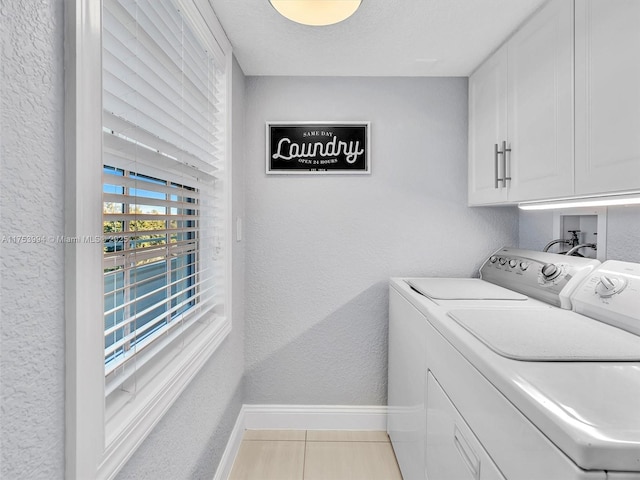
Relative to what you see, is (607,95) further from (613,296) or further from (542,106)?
(613,296)

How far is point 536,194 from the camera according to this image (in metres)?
1.55

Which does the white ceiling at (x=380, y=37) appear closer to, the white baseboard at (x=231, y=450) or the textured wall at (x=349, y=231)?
the textured wall at (x=349, y=231)

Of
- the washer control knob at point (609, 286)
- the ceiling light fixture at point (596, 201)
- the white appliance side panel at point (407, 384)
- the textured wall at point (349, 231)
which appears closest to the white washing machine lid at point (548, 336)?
the washer control knob at point (609, 286)

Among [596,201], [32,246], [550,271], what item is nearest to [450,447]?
[550,271]

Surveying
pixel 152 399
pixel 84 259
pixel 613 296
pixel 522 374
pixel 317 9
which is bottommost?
pixel 152 399

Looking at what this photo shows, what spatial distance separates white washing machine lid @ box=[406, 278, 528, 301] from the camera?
163 cm

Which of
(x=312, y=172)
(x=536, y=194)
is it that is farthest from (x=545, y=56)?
(x=312, y=172)

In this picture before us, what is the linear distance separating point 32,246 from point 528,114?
182 cm

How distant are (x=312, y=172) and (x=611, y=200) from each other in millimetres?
1521

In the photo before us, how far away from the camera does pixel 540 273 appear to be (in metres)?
1.67

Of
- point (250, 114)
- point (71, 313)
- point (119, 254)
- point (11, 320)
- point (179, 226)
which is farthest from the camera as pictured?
point (250, 114)

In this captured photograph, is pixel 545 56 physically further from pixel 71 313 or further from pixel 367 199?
pixel 71 313

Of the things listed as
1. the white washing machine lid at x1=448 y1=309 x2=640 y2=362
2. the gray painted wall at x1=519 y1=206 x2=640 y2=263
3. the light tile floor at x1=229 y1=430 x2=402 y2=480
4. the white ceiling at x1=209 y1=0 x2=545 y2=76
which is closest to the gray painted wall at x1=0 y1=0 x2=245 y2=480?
the white washing machine lid at x1=448 y1=309 x2=640 y2=362

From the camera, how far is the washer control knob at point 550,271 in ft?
5.16
